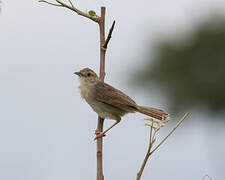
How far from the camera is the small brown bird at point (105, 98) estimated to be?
5590mm

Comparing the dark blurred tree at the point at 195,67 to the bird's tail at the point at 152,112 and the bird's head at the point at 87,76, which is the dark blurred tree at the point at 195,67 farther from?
the bird's tail at the point at 152,112

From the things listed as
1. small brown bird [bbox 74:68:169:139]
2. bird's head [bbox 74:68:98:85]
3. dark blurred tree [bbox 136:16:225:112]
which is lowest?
dark blurred tree [bbox 136:16:225:112]

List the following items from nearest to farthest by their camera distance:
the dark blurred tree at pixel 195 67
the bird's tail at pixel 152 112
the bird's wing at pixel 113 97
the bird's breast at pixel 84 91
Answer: the bird's tail at pixel 152 112 → the bird's wing at pixel 113 97 → the bird's breast at pixel 84 91 → the dark blurred tree at pixel 195 67

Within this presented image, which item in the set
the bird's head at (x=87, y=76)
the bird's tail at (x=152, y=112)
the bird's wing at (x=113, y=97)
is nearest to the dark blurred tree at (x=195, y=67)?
the bird's head at (x=87, y=76)

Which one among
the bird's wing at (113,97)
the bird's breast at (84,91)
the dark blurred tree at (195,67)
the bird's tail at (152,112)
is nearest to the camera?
the bird's tail at (152,112)

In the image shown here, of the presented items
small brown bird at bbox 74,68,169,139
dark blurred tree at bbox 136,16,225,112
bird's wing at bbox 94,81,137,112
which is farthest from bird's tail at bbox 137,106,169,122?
dark blurred tree at bbox 136,16,225,112

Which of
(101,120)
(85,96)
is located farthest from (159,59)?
(101,120)

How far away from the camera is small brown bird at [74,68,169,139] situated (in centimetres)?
559

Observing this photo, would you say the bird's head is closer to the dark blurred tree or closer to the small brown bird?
the small brown bird

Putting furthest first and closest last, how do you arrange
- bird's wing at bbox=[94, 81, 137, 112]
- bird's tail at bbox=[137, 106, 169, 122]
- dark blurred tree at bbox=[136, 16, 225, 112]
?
dark blurred tree at bbox=[136, 16, 225, 112], bird's wing at bbox=[94, 81, 137, 112], bird's tail at bbox=[137, 106, 169, 122]

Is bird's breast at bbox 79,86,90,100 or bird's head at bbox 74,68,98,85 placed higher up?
bird's head at bbox 74,68,98,85

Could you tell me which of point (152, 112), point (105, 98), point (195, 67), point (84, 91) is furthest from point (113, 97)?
point (195, 67)

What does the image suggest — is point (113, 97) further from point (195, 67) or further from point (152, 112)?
point (195, 67)

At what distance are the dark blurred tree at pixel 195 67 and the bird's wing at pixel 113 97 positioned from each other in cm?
1838
